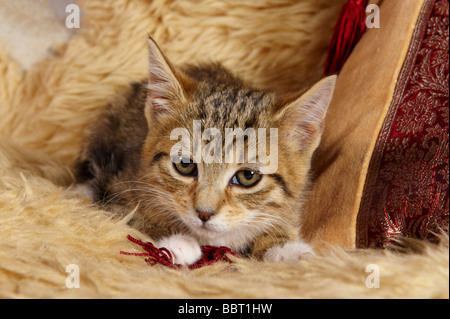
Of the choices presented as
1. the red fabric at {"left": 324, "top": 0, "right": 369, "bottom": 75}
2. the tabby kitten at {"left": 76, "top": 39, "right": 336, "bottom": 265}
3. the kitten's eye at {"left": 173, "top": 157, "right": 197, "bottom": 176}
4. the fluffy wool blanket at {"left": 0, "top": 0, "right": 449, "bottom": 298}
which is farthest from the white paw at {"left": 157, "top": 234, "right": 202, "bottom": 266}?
the red fabric at {"left": 324, "top": 0, "right": 369, "bottom": 75}

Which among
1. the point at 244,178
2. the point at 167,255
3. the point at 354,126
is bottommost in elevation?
the point at 167,255

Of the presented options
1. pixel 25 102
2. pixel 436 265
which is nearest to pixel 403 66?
pixel 436 265

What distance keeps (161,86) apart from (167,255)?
0.47 metres

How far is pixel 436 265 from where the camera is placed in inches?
32.0

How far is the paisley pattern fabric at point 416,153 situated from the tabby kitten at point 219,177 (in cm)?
17

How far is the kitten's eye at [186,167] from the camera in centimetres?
114

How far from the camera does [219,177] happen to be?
1.10m

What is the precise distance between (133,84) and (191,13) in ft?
1.12

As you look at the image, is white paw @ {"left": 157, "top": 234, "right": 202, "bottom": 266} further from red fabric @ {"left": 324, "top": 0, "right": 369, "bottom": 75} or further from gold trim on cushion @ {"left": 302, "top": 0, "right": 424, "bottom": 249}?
red fabric @ {"left": 324, "top": 0, "right": 369, "bottom": 75}

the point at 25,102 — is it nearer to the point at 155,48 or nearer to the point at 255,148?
the point at 155,48

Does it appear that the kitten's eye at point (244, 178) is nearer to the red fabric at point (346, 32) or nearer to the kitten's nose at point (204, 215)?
the kitten's nose at point (204, 215)
